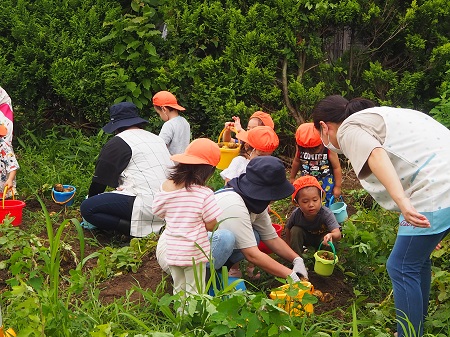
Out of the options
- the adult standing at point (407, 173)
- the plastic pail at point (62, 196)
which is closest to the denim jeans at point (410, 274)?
the adult standing at point (407, 173)

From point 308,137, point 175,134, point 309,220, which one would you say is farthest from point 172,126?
point 309,220

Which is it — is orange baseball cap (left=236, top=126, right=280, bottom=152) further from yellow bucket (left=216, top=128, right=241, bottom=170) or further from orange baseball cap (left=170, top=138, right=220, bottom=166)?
orange baseball cap (left=170, top=138, right=220, bottom=166)

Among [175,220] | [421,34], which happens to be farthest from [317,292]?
[421,34]

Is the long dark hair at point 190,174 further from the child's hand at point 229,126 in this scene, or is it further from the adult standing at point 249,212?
the child's hand at point 229,126

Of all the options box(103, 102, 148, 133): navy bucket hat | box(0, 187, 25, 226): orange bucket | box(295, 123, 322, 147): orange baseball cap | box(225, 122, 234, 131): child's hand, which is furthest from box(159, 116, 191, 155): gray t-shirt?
box(0, 187, 25, 226): orange bucket

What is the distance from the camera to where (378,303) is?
4.46 metres

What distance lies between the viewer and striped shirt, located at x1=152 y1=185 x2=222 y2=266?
418 cm

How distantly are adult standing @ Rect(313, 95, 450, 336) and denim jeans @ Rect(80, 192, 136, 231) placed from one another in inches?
96.9

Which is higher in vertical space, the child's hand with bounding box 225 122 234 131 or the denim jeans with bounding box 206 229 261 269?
the denim jeans with bounding box 206 229 261 269

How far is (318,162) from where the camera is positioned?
5.95m

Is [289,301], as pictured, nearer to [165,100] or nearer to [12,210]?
[12,210]

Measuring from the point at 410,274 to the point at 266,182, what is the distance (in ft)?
3.62

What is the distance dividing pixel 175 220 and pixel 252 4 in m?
4.48

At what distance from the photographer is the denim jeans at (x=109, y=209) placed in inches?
225
